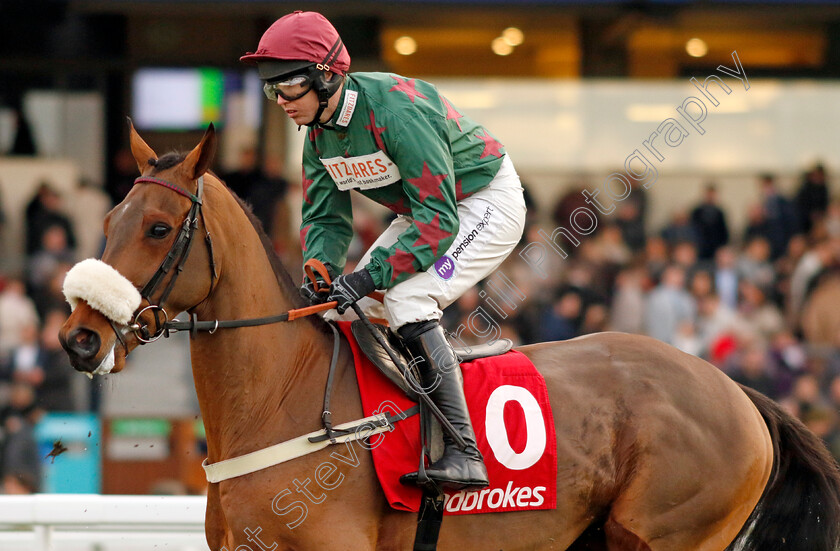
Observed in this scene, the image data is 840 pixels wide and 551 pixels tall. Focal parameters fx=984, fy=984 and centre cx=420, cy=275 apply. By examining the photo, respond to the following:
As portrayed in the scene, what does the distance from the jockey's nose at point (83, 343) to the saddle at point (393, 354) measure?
89 centimetres

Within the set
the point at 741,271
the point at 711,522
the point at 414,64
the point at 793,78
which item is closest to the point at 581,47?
the point at 414,64

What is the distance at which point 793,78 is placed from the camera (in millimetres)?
11656

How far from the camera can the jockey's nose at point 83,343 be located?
277 cm

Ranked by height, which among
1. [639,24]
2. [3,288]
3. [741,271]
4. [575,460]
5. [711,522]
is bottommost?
[3,288]

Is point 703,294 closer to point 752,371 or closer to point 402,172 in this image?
point 752,371

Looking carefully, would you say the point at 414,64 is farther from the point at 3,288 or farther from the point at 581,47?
the point at 3,288

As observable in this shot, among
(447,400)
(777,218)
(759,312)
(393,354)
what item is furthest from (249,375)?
(777,218)

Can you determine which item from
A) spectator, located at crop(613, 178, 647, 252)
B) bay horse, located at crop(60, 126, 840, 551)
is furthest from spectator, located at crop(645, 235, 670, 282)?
bay horse, located at crop(60, 126, 840, 551)

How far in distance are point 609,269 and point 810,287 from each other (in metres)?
1.87

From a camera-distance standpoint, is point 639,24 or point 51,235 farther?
point 639,24

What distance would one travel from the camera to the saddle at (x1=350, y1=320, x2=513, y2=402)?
3260mm

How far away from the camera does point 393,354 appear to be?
3.27 meters

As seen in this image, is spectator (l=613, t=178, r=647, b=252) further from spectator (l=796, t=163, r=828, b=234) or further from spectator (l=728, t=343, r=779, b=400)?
spectator (l=796, t=163, r=828, b=234)

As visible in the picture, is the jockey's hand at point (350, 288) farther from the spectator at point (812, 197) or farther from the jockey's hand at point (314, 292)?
the spectator at point (812, 197)
